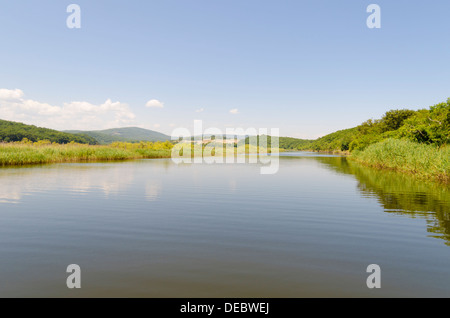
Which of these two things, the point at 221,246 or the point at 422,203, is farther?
the point at 422,203

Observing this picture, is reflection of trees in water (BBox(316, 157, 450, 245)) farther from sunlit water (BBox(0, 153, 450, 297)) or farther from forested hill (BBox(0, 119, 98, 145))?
forested hill (BBox(0, 119, 98, 145))

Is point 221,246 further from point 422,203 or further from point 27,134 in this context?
point 27,134

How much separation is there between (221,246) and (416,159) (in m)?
24.1

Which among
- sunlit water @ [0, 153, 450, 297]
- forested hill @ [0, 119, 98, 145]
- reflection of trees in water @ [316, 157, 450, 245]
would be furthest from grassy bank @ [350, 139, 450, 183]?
forested hill @ [0, 119, 98, 145]

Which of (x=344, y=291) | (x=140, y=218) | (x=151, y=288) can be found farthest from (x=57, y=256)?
(x=344, y=291)

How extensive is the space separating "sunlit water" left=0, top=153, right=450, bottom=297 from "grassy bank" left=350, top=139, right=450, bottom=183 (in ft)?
28.1

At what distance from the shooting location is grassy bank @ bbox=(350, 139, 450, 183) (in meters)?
19.2

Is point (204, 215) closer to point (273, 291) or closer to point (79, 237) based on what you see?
point (79, 237)

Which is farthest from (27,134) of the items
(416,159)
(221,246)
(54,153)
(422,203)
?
(422,203)

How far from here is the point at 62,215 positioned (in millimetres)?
9664

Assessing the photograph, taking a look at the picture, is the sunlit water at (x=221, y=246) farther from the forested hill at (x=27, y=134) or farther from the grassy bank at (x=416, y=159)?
the forested hill at (x=27, y=134)

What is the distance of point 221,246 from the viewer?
6.65 m

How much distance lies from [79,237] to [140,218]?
2350 millimetres
